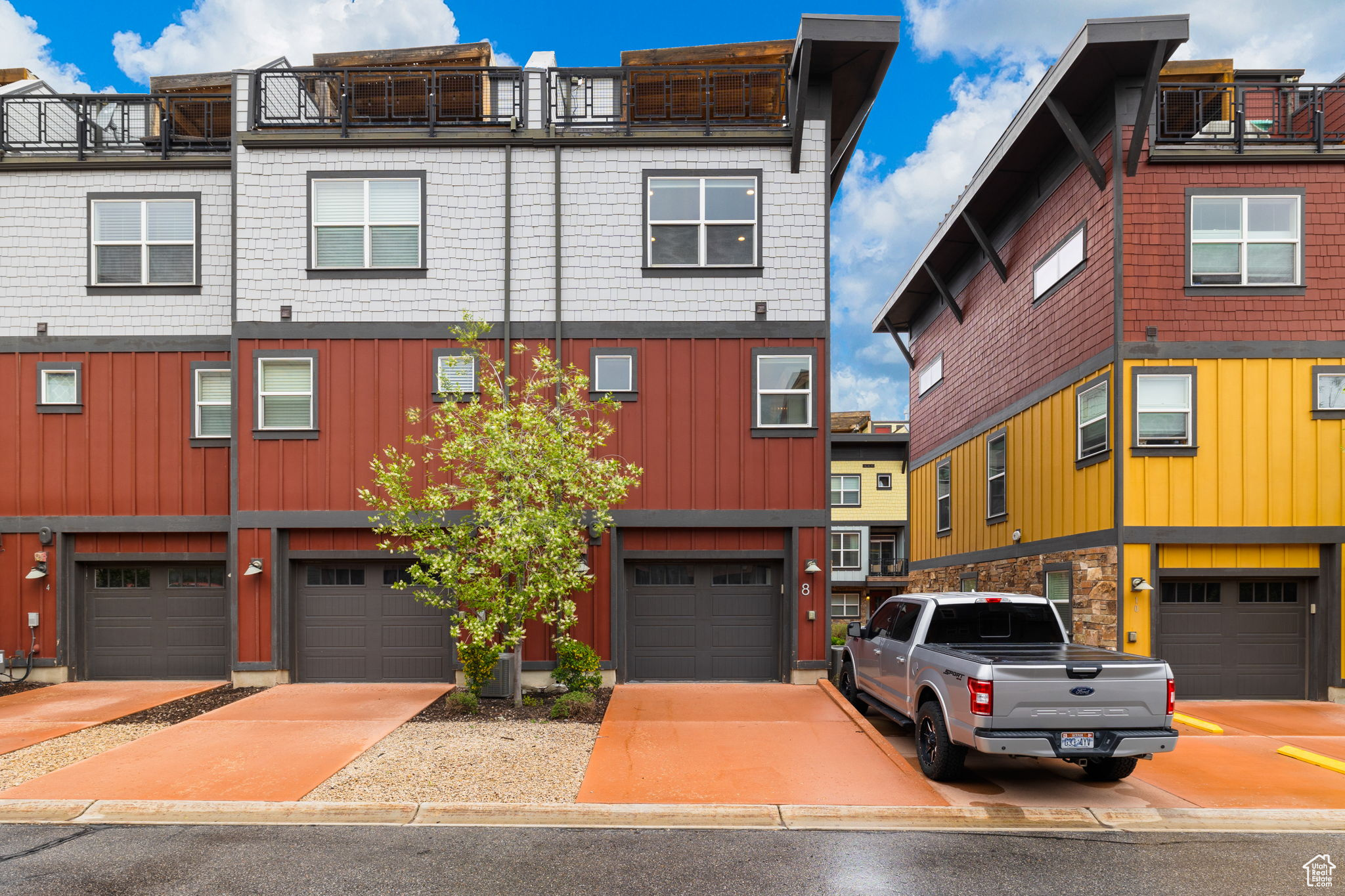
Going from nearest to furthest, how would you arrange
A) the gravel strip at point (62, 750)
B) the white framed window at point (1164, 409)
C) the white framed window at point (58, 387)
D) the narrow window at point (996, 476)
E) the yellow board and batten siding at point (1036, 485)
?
the gravel strip at point (62, 750)
the white framed window at point (1164, 409)
the yellow board and batten siding at point (1036, 485)
the white framed window at point (58, 387)
the narrow window at point (996, 476)

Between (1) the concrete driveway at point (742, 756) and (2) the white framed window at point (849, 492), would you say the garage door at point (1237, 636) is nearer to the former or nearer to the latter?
(1) the concrete driveway at point (742, 756)

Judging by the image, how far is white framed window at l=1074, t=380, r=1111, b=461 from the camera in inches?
577

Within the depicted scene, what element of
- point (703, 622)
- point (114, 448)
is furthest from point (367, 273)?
point (703, 622)

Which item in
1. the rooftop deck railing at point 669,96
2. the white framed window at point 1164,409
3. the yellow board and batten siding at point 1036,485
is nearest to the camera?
the white framed window at point 1164,409

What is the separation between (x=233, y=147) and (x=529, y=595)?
361 inches

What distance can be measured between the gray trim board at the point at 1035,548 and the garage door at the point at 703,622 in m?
5.24

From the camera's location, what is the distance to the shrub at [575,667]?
1259 cm

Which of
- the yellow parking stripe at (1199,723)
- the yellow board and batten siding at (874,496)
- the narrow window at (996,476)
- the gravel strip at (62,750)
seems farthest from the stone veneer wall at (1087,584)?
the yellow board and batten siding at (874,496)

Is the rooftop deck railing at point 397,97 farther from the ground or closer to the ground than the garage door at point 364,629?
farther from the ground

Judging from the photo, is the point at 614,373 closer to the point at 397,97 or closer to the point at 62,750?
the point at 397,97

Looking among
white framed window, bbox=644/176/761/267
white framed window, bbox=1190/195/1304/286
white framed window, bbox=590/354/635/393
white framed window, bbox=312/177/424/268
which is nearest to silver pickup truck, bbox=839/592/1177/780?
white framed window, bbox=590/354/635/393

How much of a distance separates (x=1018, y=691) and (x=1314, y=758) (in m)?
5.01

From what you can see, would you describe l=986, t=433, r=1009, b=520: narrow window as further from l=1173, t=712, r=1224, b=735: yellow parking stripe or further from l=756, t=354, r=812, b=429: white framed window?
l=1173, t=712, r=1224, b=735: yellow parking stripe

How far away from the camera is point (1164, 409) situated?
14.2 m
